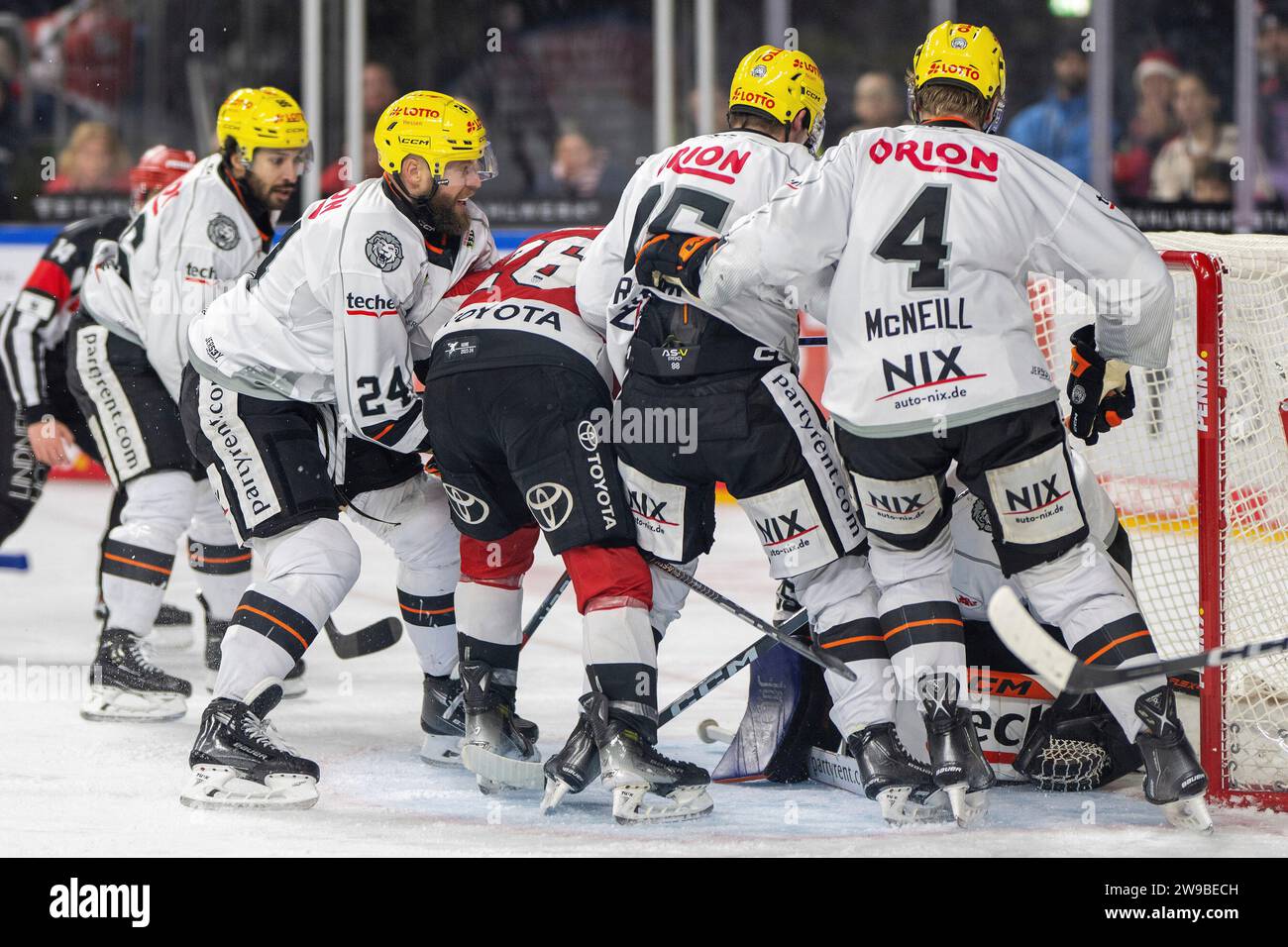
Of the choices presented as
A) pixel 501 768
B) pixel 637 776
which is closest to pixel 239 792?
pixel 501 768

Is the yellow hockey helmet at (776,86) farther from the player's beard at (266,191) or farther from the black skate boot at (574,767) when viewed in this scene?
the player's beard at (266,191)

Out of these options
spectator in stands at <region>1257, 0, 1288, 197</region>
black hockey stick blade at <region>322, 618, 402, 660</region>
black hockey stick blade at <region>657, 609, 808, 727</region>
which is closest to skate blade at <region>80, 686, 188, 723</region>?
black hockey stick blade at <region>322, 618, 402, 660</region>

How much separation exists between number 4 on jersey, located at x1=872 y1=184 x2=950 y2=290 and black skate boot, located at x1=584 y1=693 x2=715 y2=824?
932mm

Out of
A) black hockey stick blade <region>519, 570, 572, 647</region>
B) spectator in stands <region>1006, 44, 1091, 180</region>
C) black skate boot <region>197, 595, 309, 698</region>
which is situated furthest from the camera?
spectator in stands <region>1006, 44, 1091, 180</region>

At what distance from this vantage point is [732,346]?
3143 mm

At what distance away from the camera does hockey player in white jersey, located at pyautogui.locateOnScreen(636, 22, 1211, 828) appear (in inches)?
115

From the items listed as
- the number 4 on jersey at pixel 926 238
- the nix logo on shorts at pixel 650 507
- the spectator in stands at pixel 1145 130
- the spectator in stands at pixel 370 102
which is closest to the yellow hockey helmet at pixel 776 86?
the number 4 on jersey at pixel 926 238

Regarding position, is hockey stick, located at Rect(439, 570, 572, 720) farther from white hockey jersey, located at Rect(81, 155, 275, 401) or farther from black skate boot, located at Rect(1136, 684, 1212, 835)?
black skate boot, located at Rect(1136, 684, 1212, 835)

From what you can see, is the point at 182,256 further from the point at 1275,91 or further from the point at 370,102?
the point at 1275,91

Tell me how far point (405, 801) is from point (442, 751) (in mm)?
340

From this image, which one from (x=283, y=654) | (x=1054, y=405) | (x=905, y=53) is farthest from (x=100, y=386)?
(x=905, y=53)

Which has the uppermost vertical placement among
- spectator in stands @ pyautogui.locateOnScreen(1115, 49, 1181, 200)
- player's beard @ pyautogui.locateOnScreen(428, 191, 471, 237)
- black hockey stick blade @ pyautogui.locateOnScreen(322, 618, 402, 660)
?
spectator in stands @ pyautogui.locateOnScreen(1115, 49, 1181, 200)

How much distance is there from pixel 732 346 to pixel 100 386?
185cm

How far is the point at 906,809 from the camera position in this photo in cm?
307
